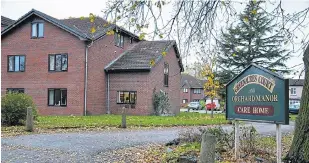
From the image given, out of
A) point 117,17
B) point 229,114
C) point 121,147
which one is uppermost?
point 117,17

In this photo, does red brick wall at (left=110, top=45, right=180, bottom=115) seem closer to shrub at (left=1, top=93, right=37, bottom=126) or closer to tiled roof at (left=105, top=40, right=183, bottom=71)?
tiled roof at (left=105, top=40, right=183, bottom=71)

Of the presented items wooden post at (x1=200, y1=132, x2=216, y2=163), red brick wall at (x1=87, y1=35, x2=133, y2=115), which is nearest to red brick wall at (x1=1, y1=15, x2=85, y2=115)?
red brick wall at (x1=87, y1=35, x2=133, y2=115)

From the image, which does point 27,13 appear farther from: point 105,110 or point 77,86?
point 105,110

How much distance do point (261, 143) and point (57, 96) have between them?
79.8ft

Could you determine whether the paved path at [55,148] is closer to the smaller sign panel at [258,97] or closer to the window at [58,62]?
the smaller sign panel at [258,97]

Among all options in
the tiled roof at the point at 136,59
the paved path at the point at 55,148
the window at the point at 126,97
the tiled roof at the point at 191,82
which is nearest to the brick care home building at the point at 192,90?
the tiled roof at the point at 191,82

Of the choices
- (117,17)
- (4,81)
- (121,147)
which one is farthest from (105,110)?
(117,17)

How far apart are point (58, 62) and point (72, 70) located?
1.76 meters

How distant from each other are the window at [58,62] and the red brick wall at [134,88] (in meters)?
4.41

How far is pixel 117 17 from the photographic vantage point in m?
7.01

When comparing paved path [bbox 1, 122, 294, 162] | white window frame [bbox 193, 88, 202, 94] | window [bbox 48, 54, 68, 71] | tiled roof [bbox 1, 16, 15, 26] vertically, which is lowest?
paved path [bbox 1, 122, 294, 162]

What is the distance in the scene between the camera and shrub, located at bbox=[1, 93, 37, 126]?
18.1m

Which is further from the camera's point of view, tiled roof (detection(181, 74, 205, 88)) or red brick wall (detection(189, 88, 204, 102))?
red brick wall (detection(189, 88, 204, 102))

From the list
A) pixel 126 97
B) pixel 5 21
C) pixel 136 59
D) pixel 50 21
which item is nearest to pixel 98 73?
pixel 126 97
